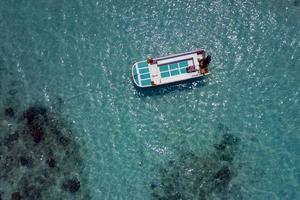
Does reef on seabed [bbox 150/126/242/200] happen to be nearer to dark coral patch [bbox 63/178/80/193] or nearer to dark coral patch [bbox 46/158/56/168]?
dark coral patch [bbox 63/178/80/193]

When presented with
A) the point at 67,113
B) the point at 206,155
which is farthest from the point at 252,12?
the point at 67,113

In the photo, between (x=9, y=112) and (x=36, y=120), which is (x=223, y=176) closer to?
(x=36, y=120)

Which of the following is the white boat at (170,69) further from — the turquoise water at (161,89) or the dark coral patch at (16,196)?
the dark coral patch at (16,196)

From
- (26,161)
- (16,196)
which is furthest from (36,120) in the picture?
(16,196)

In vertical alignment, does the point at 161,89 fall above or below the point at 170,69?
below

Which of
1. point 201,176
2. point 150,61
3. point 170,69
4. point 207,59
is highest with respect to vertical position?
point 150,61

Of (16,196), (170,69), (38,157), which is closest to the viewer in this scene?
(16,196)

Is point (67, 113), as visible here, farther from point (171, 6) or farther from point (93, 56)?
point (171, 6)
